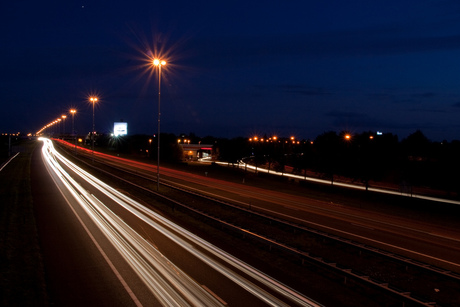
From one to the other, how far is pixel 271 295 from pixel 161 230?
350 inches

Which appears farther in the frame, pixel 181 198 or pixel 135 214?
pixel 181 198

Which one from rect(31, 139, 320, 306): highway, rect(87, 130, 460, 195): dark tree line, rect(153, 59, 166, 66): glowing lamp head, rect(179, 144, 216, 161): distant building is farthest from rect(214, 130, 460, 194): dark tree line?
rect(179, 144, 216, 161): distant building

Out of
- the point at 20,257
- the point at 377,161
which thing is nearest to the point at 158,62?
the point at 20,257

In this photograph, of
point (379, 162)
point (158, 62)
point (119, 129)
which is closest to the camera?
point (158, 62)

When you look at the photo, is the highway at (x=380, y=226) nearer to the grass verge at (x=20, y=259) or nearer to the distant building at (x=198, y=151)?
the grass verge at (x=20, y=259)

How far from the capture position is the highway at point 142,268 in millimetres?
9945

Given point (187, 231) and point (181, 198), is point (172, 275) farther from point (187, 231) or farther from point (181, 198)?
point (181, 198)

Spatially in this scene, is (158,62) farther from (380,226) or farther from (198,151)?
(198,151)

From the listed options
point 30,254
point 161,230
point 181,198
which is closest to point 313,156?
point 181,198

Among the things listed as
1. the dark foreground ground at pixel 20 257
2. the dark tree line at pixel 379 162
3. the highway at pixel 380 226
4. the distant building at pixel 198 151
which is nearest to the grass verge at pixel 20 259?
the dark foreground ground at pixel 20 257

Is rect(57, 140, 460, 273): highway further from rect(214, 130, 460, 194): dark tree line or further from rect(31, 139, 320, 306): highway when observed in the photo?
rect(214, 130, 460, 194): dark tree line

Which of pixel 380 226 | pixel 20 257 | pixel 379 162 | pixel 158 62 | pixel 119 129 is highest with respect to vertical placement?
pixel 158 62

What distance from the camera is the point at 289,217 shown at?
23.9 m

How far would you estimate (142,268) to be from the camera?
40.2ft
